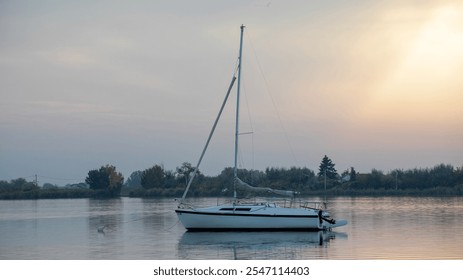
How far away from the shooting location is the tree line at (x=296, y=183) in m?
61.1

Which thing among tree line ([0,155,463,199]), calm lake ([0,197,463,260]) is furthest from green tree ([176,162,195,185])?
calm lake ([0,197,463,260])

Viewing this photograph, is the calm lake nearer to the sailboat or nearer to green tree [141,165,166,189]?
the sailboat

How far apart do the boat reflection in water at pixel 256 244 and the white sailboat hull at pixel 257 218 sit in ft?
0.80

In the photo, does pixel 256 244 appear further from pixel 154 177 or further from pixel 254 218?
pixel 154 177

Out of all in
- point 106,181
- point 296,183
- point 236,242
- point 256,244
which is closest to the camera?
point 256,244

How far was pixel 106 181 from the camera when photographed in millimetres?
80688

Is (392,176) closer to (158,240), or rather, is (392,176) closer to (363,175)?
(363,175)

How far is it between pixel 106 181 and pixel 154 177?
286 inches

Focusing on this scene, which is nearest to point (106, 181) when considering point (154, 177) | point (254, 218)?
point (154, 177)

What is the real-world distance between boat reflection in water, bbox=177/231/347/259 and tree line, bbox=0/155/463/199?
26.9 meters

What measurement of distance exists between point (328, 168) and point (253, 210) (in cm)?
4930
